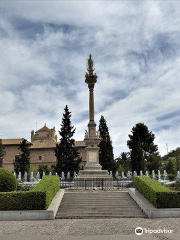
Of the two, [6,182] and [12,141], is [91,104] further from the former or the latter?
[12,141]

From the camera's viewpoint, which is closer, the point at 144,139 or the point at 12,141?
the point at 144,139

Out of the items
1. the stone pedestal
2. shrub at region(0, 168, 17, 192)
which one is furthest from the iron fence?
shrub at region(0, 168, 17, 192)

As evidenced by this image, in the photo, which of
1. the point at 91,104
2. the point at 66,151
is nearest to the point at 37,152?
the point at 66,151

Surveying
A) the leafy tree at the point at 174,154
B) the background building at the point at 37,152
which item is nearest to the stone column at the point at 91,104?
the leafy tree at the point at 174,154

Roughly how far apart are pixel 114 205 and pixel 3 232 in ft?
24.5

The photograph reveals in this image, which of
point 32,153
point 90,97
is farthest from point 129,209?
point 32,153

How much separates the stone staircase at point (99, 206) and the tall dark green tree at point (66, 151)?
1243 inches

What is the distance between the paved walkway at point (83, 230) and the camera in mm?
8730

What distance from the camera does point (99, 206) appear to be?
15188mm

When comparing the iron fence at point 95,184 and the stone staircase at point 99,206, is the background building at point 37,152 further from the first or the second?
the stone staircase at point 99,206

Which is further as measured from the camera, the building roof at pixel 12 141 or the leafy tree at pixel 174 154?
the building roof at pixel 12 141

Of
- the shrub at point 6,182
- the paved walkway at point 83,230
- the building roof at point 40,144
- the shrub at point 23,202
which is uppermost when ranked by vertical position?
the building roof at point 40,144

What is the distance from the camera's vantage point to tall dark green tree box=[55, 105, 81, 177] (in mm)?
49438

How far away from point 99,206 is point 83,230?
207 inches
